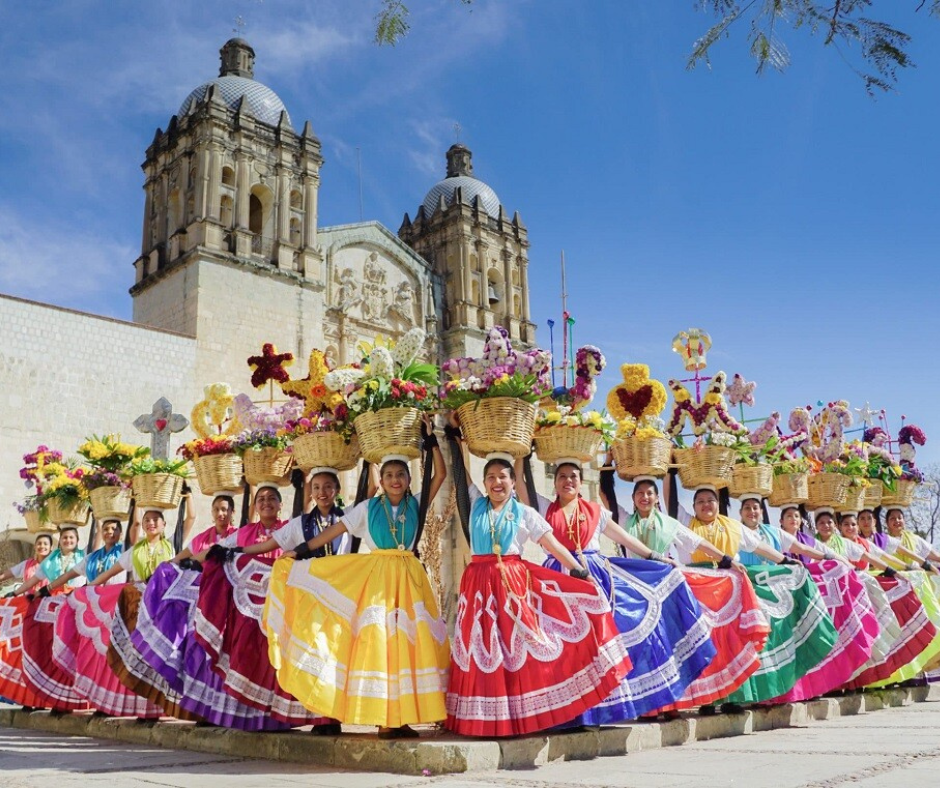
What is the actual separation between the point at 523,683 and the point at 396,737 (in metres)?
0.70

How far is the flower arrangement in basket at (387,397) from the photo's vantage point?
5.47 meters

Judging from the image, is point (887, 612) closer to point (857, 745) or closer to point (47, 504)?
point (857, 745)

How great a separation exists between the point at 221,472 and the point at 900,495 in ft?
25.2

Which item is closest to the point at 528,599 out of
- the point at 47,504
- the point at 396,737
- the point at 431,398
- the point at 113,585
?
the point at 396,737

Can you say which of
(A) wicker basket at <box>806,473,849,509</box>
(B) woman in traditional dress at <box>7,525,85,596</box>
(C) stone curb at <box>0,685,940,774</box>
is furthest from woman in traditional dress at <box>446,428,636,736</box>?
(A) wicker basket at <box>806,473,849,509</box>

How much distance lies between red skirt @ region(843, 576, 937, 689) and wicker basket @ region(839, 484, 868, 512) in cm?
139

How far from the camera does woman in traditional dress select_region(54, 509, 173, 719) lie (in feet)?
21.0

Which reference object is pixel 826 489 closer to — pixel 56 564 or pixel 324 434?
pixel 324 434

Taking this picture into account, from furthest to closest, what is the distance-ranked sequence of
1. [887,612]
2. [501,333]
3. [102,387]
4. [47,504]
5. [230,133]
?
[230,133] < [102,387] < [47,504] < [887,612] < [501,333]

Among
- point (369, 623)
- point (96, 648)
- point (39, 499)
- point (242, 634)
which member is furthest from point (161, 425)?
point (369, 623)

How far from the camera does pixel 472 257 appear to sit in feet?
108

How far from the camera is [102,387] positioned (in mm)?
19297

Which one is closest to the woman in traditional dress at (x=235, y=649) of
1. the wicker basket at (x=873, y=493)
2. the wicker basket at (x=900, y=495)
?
the wicker basket at (x=873, y=493)

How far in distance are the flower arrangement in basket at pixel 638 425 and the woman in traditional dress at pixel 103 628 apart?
11.8 feet
